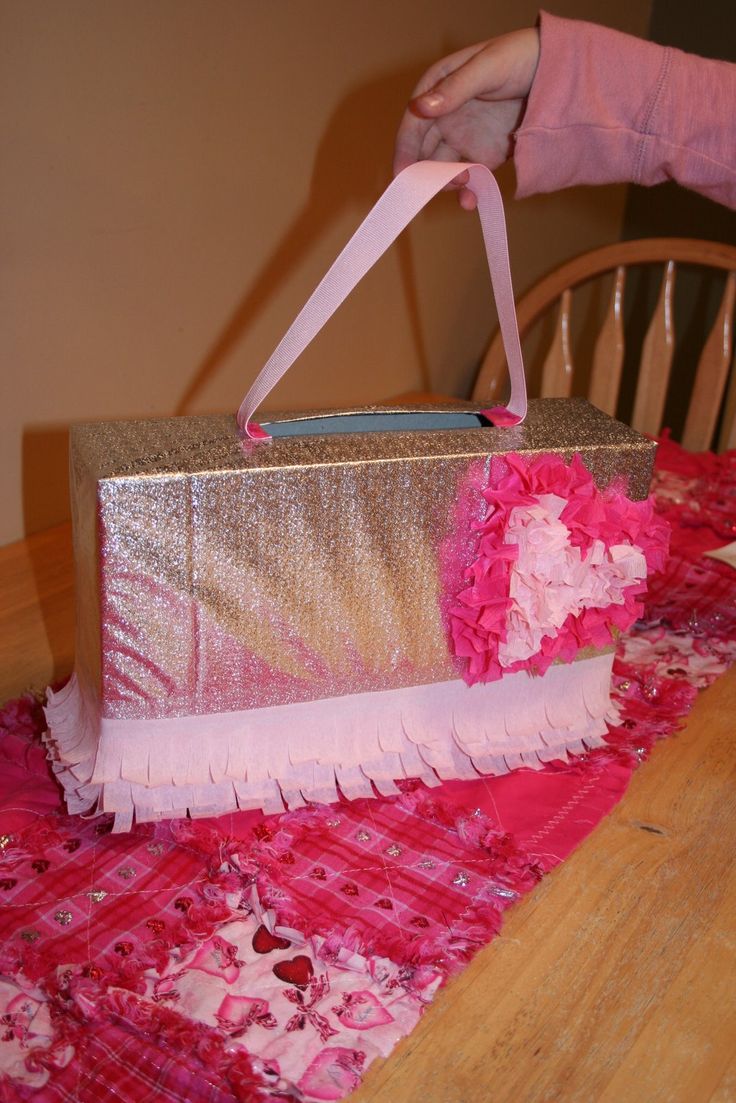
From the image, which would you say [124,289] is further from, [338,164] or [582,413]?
Answer: [582,413]

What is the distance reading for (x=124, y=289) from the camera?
112 cm

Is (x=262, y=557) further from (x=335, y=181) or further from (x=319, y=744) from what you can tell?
(x=335, y=181)

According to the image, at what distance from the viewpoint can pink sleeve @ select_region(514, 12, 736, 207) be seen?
2.95 ft

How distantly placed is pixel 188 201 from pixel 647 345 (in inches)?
27.1

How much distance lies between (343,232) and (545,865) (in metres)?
1.03

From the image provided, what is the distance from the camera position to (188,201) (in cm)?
117

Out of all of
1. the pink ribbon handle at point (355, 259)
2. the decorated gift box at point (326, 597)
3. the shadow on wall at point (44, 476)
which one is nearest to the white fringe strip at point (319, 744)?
the decorated gift box at point (326, 597)

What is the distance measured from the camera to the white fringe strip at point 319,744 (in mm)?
660

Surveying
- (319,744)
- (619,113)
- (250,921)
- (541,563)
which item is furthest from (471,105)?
(250,921)

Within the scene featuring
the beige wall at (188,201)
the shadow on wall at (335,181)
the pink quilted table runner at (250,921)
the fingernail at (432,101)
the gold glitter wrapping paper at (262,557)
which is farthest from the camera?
the shadow on wall at (335,181)

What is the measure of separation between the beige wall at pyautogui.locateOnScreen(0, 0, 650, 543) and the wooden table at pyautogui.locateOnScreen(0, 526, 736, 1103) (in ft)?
2.35

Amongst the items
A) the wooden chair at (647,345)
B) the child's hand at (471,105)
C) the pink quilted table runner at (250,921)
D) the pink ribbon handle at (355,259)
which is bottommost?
the pink quilted table runner at (250,921)

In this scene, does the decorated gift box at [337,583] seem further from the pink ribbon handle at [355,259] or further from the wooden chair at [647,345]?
the wooden chair at [647,345]

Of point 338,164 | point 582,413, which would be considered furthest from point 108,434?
point 338,164
